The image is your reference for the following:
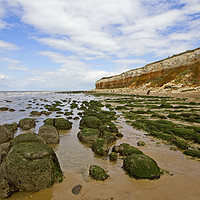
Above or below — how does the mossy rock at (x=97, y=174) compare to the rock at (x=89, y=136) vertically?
below

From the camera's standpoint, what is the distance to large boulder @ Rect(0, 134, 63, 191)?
4.38 metres

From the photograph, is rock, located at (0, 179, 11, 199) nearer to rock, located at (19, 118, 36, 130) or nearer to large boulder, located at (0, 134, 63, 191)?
large boulder, located at (0, 134, 63, 191)

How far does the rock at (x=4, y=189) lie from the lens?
4039 millimetres

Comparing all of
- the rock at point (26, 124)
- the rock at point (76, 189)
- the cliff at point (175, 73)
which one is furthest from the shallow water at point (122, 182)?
the cliff at point (175, 73)

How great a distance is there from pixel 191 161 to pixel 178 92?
3441cm

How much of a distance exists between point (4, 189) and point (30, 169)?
791 millimetres

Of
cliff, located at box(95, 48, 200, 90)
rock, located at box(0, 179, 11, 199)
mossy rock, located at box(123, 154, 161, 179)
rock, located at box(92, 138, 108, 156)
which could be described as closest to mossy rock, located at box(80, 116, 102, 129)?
rock, located at box(92, 138, 108, 156)

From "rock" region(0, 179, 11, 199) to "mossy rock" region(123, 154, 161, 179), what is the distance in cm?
394

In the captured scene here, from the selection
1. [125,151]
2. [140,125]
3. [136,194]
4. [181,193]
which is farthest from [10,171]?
[140,125]

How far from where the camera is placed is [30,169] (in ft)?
14.7

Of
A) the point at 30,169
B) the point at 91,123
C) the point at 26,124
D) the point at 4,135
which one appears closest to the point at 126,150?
the point at 30,169

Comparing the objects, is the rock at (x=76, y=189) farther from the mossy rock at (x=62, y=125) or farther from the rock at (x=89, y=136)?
the mossy rock at (x=62, y=125)

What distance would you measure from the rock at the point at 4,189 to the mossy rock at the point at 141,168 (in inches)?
155

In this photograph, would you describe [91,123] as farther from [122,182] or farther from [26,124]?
[122,182]
